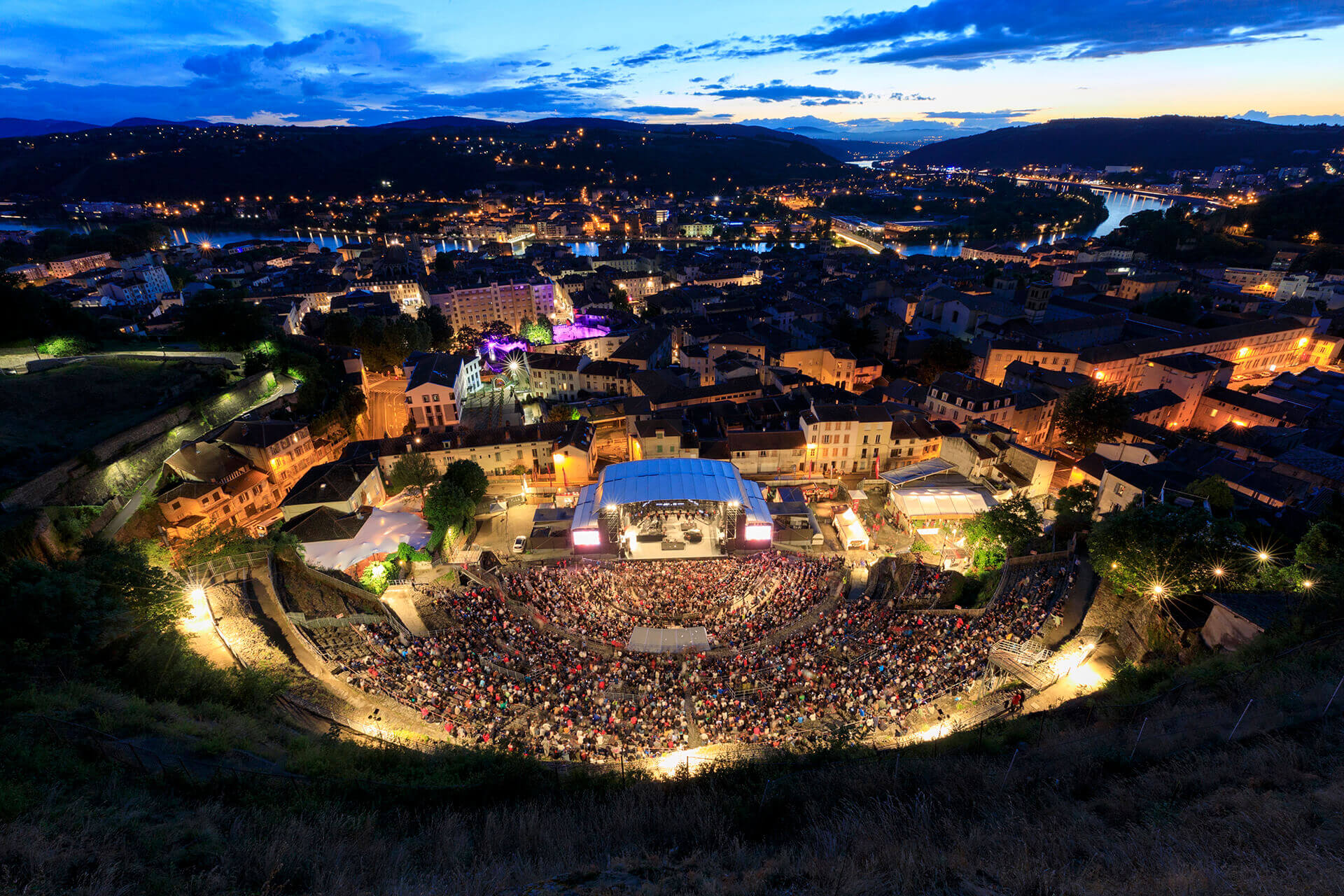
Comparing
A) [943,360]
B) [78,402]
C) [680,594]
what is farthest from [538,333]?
[680,594]

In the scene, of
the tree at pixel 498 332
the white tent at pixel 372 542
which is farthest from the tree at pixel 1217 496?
the tree at pixel 498 332

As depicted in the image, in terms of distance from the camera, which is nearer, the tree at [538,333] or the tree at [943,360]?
the tree at [943,360]

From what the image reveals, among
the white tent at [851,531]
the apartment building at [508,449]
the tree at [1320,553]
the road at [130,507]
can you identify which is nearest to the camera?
the tree at [1320,553]

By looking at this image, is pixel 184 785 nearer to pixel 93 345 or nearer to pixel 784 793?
pixel 784 793

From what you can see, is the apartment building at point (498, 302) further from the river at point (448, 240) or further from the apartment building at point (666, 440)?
the river at point (448, 240)

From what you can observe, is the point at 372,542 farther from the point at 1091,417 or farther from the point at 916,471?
the point at 1091,417

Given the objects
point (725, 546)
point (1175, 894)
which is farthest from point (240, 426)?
point (1175, 894)
